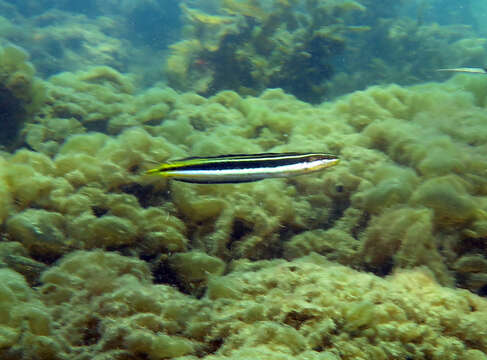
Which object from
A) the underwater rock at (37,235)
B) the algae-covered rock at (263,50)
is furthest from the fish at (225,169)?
the algae-covered rock at (263,50)

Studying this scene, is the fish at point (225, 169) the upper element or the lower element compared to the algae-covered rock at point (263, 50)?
lower

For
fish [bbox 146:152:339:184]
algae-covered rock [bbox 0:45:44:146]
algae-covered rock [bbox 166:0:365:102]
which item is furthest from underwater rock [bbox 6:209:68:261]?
algae-covered rock [bbox 166:0:365:102]

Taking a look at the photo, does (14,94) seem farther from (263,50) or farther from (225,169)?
(263,50)

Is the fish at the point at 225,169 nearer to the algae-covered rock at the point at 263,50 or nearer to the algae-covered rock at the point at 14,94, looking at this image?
the algae-covered rock at the point at 14,94

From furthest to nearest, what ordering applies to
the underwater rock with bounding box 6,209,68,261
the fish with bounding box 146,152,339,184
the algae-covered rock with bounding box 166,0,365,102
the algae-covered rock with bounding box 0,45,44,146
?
the algae-covered rock with bounding box 166,0,365,102 → the algae-covered rock with bounding box 0,45,44,146 → the underwater rock with bounding box 6,209,68,261 → the fish with bounding box 146,152,339,184

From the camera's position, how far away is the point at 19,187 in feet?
9.15

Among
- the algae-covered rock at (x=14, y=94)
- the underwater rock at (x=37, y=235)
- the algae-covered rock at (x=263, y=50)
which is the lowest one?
the underwater rock at (x=37, y=235)

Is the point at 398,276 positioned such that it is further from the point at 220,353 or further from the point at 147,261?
the point at 147,261

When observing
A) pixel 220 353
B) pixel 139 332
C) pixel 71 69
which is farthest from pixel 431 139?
pixel 71 69

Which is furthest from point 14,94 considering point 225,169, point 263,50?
point 263,50

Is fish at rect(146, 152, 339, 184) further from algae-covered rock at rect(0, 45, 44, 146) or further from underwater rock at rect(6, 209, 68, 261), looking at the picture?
algae-covered rock at rect(0, 45, 44, 146)

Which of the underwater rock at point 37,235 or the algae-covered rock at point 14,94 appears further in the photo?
the algae-covered rock at point 14,94

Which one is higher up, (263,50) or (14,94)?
(263,50)

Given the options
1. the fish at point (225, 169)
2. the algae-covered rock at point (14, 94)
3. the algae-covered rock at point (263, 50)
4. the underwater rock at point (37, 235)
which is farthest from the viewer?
the algae-covered rock at point (263, 50)
